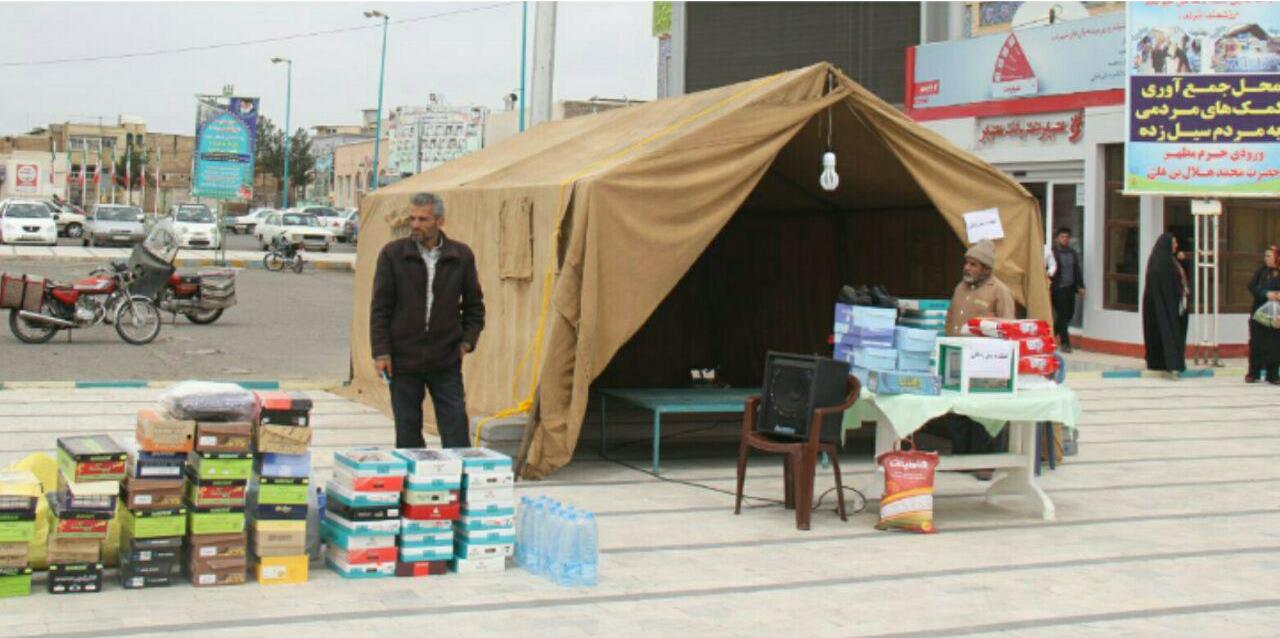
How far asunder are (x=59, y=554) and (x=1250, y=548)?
6218 mm

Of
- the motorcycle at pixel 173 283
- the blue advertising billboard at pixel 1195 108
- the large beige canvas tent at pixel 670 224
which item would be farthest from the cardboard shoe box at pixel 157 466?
the blue advertising billboard at pixel 1195 108

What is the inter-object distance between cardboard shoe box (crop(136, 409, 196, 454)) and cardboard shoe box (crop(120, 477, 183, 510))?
15 centimetres

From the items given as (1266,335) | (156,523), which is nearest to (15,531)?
(156,523)

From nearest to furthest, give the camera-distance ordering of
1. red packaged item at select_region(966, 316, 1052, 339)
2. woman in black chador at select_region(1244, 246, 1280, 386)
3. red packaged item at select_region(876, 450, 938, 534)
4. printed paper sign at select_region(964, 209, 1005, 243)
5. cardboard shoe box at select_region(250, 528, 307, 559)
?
1. cardboard shoe box at select_region(250, 528, 307, 559)
2. red packaged item at select_region(876, 450, 938, 534)
3. red packaged item at select_region(966, 316, 1052, 339)
4. printed paper sign at select_region(964, 209, 1005, 243)
5. woman in black chador at select_region(1244, 246, 1280, 386)

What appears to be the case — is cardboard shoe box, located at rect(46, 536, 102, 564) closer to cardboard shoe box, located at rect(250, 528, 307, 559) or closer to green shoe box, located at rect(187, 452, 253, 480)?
green shoe box, located at rect(187, 452, 253, 480)

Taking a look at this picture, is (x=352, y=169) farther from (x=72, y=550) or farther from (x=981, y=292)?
(x=72, y=550)

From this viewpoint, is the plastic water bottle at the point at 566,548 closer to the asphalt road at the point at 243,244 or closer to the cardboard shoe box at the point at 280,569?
the cardboard shoe box at the point at 280,569

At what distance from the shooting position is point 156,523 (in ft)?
22.5

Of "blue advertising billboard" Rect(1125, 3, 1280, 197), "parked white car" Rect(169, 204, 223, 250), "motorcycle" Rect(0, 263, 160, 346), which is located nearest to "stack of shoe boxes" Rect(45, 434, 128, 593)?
"motorcycle" Rect(0, 263, 160, 346)

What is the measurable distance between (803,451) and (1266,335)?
35.8ft

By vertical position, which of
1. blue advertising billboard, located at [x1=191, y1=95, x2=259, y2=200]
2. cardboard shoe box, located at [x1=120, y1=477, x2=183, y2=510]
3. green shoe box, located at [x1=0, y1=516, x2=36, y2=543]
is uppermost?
blue advertising billboard, located at [x1=191, y1=95, x2=259, y2=200]

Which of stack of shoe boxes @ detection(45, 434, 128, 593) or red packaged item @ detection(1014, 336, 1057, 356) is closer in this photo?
stack of shoe boxes @ detection(45, 434, 128, 593)

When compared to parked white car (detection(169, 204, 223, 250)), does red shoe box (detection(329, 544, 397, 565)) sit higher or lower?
lower

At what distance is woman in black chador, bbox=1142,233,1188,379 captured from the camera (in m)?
17.7
